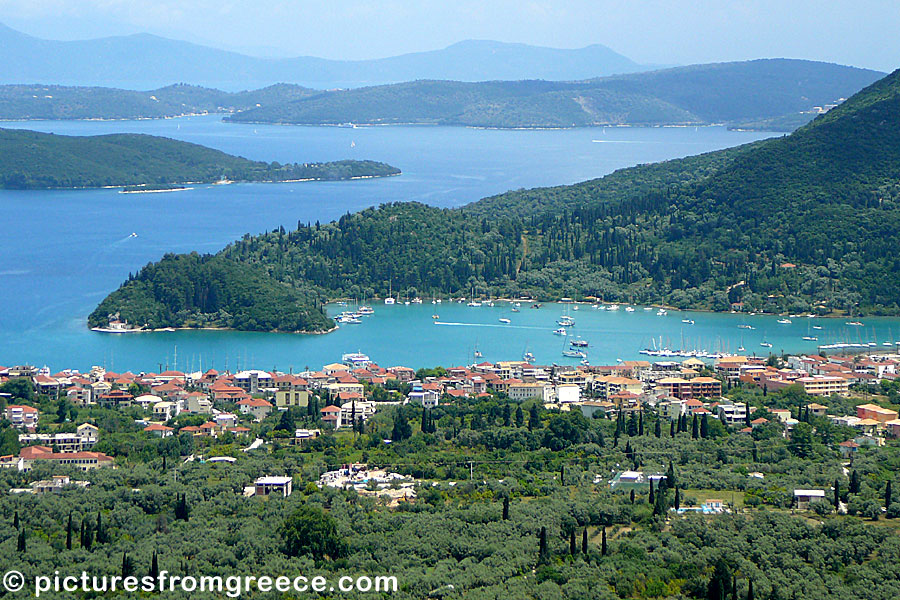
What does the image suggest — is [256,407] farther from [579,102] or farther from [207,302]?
[579,102]

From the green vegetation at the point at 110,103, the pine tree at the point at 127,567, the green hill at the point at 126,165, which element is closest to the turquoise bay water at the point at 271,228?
the green hill at the point at 126,165

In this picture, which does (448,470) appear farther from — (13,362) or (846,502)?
(13,362)

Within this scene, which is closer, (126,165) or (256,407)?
(256,407)

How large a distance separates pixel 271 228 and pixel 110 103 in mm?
110014

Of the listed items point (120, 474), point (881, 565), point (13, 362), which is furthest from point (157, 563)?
point (13, 362)

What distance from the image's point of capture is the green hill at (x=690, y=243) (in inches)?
2032

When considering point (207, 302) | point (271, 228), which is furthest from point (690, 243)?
point (271, 228)

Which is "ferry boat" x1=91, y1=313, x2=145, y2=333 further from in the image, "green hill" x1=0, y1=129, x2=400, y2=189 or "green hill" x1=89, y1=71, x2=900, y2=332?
"green hill" x1=0, y1=129, x2=400, y2=189

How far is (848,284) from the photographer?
50.5 meters

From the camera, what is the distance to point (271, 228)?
69.9 meters

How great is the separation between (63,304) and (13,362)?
9655mm

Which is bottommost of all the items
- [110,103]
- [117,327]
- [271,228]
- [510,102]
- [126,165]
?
[117,327]

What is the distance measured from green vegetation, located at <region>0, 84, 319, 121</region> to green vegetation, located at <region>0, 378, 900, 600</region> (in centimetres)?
14019

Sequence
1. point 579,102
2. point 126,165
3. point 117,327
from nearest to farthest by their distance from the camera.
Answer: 1. point 117,327
2. point 126,165
3. point 579,102
